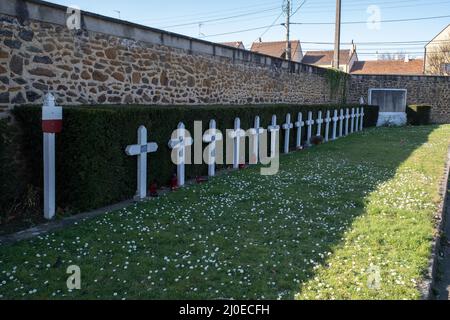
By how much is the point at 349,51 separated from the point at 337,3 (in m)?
35.7

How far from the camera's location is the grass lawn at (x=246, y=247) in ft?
11.9

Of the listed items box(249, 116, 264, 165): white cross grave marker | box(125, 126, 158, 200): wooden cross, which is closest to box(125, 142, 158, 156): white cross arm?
box(125, 126, 158, 200): wooden cross

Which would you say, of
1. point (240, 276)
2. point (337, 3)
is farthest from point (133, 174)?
point (337, 3)

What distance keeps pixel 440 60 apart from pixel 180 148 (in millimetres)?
48819

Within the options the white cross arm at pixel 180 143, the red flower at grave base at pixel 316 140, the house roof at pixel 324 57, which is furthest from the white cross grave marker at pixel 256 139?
the house roof at pixel 324 57

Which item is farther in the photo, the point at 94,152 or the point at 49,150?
the point at 94,152

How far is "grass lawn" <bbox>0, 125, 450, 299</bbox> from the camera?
143 inches

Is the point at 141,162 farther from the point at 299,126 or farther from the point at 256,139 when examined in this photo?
the point at 299,126

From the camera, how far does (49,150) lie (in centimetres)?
561

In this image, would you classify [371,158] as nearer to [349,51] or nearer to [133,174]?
[133,174]

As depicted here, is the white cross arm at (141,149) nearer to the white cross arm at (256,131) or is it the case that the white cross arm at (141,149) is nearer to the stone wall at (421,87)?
the white cross arm at (256,131)

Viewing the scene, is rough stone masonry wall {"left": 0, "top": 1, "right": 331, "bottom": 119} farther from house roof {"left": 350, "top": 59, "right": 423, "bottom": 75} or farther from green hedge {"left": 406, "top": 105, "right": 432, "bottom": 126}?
house roof {"left": 350, "top": 59, "right": 423, "bottom": 75}

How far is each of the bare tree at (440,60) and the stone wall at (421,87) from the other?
22.3 metres

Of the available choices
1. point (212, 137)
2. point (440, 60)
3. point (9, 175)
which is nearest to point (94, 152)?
point (9, 175)
